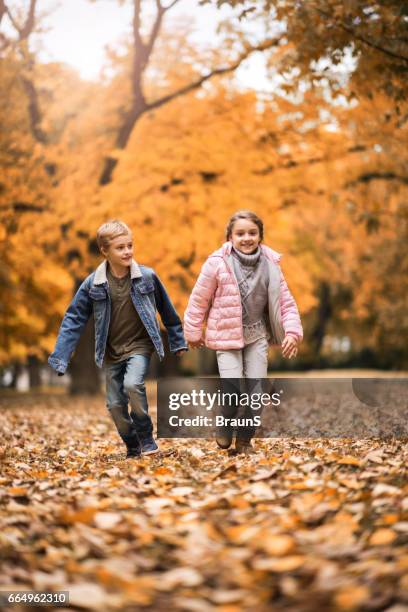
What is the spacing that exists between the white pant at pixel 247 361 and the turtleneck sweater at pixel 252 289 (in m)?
0.07

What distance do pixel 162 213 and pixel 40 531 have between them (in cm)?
1173

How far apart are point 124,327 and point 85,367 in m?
12.4

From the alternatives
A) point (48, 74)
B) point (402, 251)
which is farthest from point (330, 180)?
point (402, 251)

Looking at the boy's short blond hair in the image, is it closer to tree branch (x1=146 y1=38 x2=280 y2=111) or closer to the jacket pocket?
the jacket pocket

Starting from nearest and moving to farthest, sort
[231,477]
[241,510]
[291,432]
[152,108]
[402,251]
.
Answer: [241,510]
[231,477]
[291,432]
[152,108]
[402,251]

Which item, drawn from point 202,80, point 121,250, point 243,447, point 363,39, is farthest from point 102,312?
point 202,80

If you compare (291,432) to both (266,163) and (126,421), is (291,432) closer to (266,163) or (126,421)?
(126,421)

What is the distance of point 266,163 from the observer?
1498cm

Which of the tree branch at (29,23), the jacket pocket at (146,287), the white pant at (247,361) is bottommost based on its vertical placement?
the white pant at (247,361)

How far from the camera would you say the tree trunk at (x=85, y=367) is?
56.5 feet

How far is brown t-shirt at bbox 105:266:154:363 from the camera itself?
214 inches

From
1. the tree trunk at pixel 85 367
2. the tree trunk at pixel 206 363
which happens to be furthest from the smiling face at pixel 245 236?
the tree trunk at pixel 206 363

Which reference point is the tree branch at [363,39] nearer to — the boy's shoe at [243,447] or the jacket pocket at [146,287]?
the jacket pocket at [146,287]

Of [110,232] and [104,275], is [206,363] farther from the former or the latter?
[110,232]
